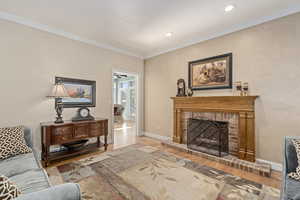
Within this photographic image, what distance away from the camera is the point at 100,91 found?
3859mm

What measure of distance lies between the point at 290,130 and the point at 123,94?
8.36 meters

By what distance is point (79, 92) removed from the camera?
3.47 metres

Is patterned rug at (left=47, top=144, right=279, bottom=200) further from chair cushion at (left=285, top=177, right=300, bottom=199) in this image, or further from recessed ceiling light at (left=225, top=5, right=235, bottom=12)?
recessed ceiling light at (left=225, top=5, right=235, bottom=12)

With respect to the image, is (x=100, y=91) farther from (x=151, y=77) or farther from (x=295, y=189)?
(x=295, y=189)

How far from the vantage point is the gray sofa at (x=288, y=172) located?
1255 mm

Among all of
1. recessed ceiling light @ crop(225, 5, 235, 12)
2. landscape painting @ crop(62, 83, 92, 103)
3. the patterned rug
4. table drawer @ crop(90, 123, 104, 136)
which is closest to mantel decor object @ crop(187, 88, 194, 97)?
the patterned rug

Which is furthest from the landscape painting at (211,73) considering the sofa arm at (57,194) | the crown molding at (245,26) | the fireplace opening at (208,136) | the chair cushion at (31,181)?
the chair cushion at (31,181)

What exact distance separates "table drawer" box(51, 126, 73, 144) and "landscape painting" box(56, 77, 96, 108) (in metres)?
0.67

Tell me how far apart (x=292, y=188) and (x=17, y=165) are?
2.85 m

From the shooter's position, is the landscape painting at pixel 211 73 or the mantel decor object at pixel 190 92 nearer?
the landscape painting at pixel 211 73

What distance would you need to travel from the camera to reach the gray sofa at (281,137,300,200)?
1255 mm

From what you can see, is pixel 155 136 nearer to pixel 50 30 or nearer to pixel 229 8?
pixel 229 8

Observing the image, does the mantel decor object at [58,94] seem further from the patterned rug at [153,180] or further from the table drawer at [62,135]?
the patterned rug at [153,180]

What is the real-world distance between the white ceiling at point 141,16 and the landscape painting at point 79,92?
1065mm
